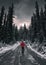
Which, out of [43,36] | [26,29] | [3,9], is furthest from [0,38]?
[26,29]

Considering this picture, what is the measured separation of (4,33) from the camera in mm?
51406

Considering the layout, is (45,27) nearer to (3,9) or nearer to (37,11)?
(37,11)

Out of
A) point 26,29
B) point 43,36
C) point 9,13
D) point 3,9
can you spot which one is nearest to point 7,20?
point 9,13

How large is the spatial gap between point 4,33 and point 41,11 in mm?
19599

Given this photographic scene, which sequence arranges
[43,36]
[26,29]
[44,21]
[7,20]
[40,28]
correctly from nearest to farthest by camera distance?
1. [43,36]
2. [44,21]
3. [40,28]
4. [7,20]
5. [26,29]

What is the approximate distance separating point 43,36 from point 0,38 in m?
17.3

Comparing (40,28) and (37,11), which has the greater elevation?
(37,11)

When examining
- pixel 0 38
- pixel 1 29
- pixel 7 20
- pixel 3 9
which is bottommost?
pixel 0 38

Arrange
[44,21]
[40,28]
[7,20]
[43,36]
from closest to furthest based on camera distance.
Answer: [43,36] → [44,21] → [40,28] → [7,20]

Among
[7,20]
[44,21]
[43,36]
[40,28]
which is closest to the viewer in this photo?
[43,36]

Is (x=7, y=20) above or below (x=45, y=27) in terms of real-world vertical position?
above

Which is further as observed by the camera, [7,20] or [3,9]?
[7,20]

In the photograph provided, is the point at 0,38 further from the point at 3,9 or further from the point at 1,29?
the point at 3,9

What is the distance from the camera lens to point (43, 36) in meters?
47.9
